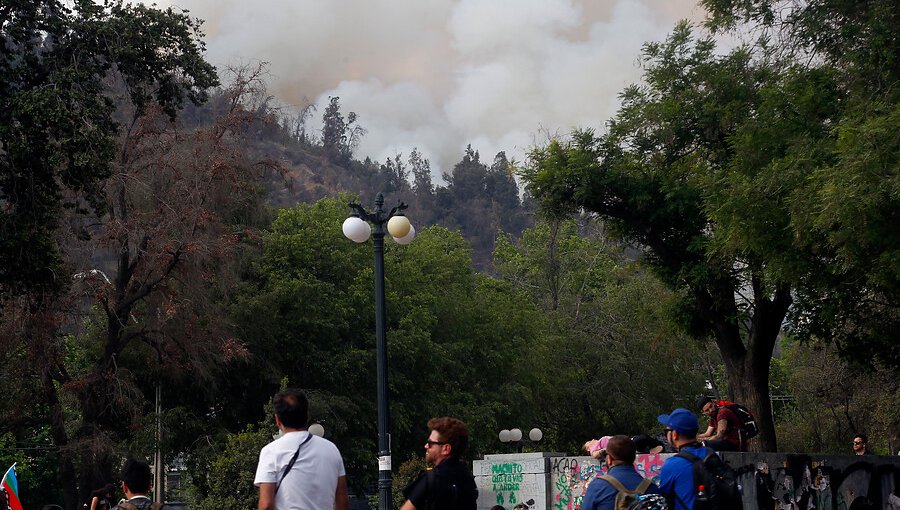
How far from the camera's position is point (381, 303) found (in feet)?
54.7

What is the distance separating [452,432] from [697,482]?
62.4 inches

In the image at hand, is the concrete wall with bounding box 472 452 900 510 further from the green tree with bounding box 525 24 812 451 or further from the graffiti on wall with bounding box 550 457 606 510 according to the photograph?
the green tree with bounding box 525 24 812 451

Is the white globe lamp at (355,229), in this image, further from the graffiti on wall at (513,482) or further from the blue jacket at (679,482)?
the blue jacket at (679,482)

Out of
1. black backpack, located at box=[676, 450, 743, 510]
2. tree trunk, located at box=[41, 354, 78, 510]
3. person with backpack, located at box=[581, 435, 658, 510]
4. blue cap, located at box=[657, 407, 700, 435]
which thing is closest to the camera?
person with backpack, located at box=[581, 435, 658, 510]

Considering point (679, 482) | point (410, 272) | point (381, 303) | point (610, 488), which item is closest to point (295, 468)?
point (610, 488)

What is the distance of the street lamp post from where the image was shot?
52.1 feet

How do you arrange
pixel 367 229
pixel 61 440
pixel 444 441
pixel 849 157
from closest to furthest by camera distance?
pixel 444 441 < pixel 849 157 < pixel 367 229 < pixel 61 440

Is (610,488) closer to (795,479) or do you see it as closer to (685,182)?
(795,479)

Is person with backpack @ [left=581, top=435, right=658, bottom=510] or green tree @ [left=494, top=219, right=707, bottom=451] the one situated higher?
green tree @ [left=494, top=219, right=707, bottom=451]

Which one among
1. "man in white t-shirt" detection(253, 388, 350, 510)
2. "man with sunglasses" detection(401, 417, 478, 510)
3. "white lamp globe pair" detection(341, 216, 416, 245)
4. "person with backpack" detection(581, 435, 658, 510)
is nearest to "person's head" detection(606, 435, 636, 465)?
"person with backpack" detection(581, 435, 658, 510)

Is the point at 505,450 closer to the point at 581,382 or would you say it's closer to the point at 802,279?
the point at 581,382

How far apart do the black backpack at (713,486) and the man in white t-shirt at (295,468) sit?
228 cm

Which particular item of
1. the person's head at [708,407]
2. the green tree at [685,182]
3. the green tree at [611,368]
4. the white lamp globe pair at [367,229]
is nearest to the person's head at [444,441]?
the person's head at [708,407]

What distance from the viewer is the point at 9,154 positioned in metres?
19.5
